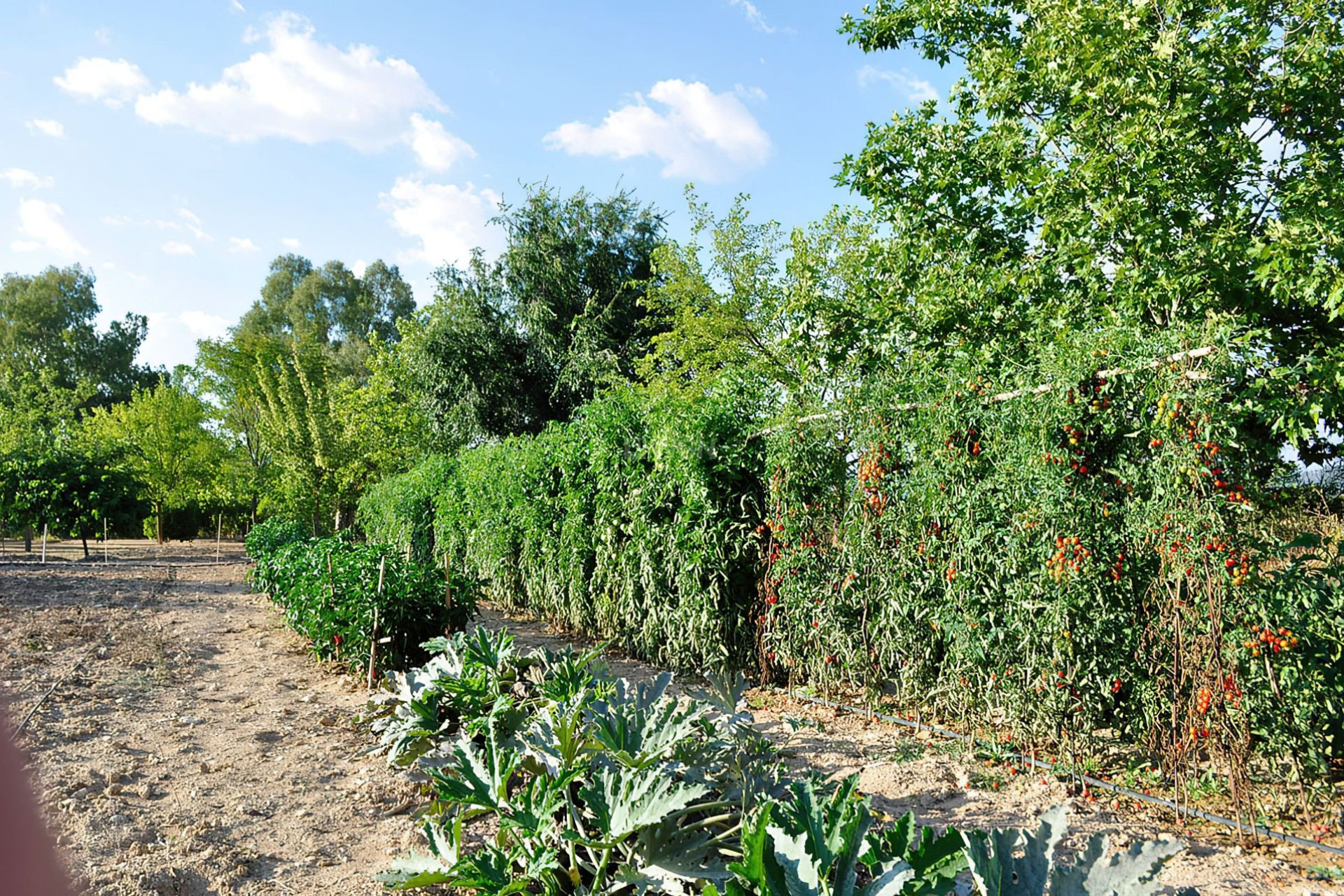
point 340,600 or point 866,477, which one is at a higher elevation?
point 866,477

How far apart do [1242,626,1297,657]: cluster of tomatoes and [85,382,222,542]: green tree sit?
27.6 m

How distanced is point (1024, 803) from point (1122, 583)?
1262 millimetres

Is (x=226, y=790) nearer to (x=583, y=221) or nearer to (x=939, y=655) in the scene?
(x=939, y=655)

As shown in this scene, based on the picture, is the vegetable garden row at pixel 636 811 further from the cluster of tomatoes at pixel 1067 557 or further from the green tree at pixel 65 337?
the green tree at pixel 65 337

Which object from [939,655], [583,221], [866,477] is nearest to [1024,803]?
[939,655]

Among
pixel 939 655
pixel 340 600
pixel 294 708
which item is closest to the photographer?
pixel 939 655

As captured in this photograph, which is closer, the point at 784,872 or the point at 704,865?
the point at 784,872

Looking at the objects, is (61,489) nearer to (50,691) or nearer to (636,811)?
(50,691)

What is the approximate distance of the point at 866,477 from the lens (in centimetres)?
560

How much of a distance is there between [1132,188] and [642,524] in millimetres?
5010

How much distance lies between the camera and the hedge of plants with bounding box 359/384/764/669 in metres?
6.74

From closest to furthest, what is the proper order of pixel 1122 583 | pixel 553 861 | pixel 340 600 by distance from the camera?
pixel 553 861, pixel 1122 583, pixel 340 600

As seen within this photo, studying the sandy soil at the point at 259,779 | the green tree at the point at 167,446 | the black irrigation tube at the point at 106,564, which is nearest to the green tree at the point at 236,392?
the green tree at the point at 167,446

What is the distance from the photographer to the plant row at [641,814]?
2.04m
